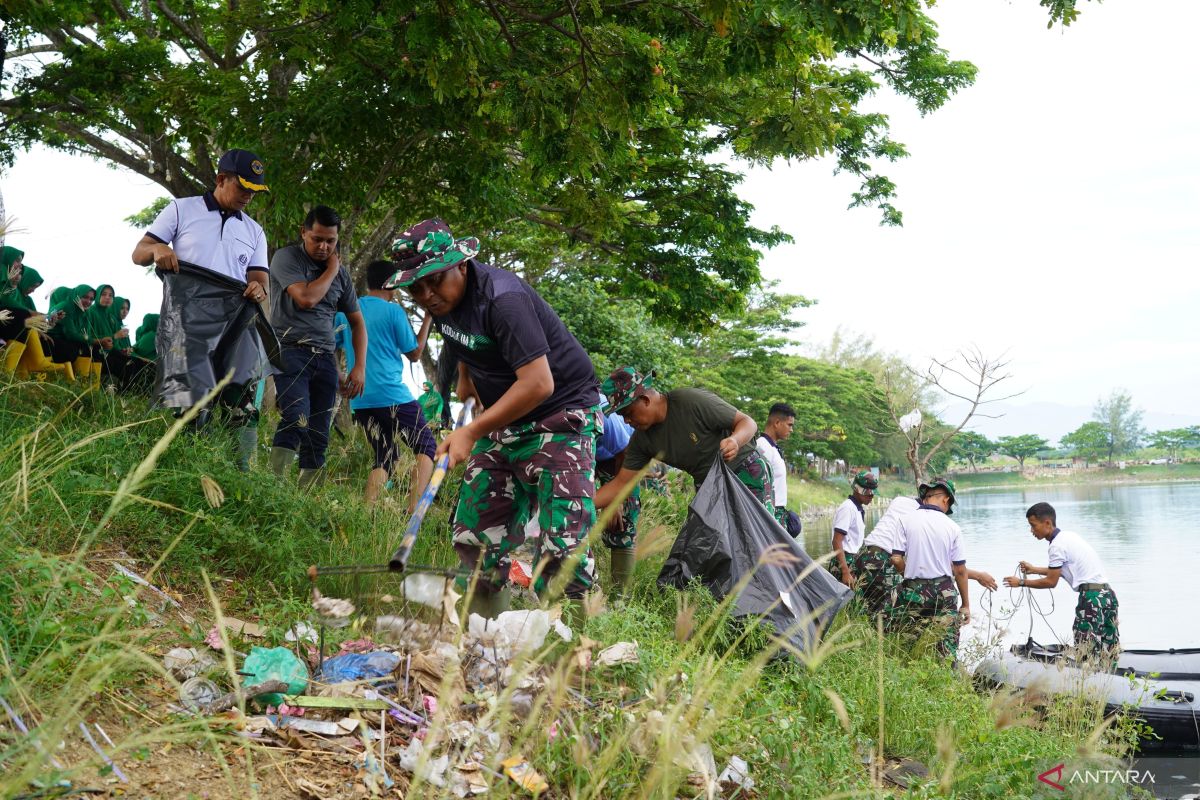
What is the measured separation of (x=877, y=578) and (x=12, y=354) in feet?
20.8

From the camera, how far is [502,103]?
6152 millimetres

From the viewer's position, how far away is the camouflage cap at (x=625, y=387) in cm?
543

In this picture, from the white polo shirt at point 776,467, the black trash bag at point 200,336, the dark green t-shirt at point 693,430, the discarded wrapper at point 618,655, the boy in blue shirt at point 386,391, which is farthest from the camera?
the white polo shirt at point 776,467

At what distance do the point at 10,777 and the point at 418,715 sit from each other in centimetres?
134

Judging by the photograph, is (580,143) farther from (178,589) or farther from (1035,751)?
(1035,751)

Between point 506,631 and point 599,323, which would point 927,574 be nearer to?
point 506,631

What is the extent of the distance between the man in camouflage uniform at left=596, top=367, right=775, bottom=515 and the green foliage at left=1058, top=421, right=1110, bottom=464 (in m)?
128

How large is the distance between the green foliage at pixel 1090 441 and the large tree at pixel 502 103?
122m

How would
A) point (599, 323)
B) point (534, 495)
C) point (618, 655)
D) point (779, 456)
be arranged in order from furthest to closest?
point (599, 323) < point (779, 456) < point (534, 495) < point (618, 655)

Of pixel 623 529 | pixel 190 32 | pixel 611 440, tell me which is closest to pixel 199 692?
pixel 623 529

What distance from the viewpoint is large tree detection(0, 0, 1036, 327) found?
5.62 metres

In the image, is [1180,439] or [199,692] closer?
[199,692]

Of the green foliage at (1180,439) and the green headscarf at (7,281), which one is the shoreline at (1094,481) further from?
the green headscarf at (7,281)

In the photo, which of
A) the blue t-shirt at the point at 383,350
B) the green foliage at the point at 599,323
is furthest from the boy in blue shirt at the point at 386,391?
the green foliage at the point at 599,323
